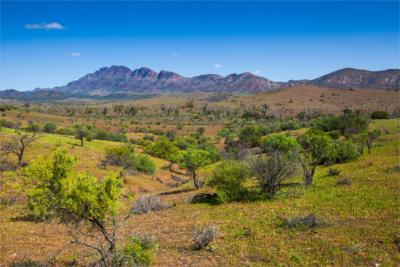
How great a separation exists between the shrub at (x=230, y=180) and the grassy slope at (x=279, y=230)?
1420 mm

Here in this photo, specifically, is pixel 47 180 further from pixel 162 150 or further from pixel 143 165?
pixel 162 150

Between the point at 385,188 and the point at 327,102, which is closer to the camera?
the point at 385,188

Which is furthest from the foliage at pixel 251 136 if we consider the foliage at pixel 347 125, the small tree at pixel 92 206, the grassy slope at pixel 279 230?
the small tree at pixel 92 206

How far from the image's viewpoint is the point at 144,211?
18500mm

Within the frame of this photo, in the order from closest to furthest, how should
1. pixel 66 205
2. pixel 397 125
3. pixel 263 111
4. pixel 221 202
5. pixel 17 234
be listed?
1. pixel 66 205
2. pixel 17 234
3. pixel 221 202
4. pixel 397 125
5. pixel 263 111

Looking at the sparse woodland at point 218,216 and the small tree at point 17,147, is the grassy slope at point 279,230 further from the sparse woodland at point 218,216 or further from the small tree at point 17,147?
the small tree at point 17,147

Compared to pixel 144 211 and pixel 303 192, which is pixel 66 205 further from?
pixel 303 192

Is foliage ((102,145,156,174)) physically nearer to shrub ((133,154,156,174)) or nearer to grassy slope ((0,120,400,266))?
shrub ((133,154,156,174))

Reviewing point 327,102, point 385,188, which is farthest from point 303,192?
point 327,102

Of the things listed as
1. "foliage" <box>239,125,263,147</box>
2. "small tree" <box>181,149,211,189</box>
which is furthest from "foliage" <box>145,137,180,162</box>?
"small tree" <box>181,149,211,189</box>

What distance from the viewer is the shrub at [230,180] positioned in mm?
19703

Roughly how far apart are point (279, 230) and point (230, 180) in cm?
669

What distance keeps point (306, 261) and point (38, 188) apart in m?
8.31

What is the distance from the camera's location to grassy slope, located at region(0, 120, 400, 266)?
10.7 m
